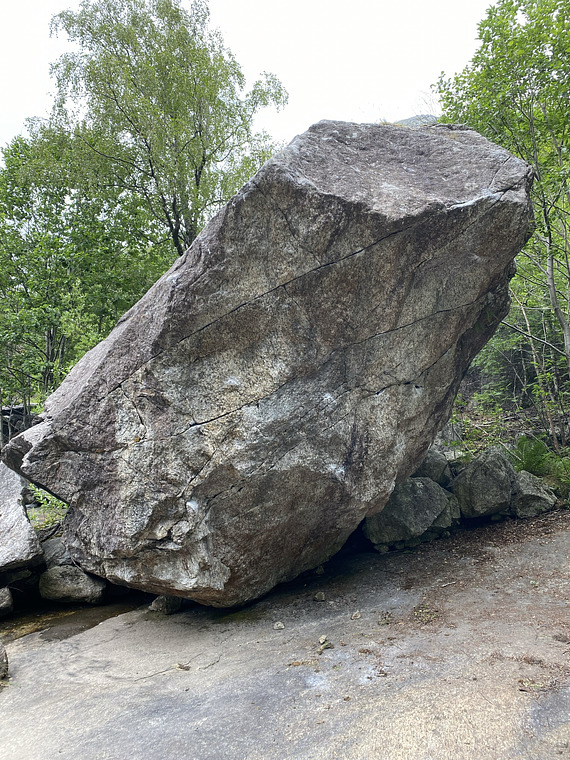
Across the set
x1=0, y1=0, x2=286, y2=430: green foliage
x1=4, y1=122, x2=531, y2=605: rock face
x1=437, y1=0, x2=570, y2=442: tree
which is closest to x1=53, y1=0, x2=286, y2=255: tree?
x1=0, y1=0, x2=286, y2=430: green foliage

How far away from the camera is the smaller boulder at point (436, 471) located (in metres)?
8.72

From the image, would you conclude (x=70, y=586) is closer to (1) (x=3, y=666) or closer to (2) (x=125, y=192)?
(1) (x=3, y=666)

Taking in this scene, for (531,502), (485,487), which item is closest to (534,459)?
(531,502)

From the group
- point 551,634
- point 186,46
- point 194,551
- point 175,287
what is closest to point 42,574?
point 194,551

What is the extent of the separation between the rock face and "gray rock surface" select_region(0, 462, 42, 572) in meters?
1.48

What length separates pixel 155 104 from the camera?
47.8 feet

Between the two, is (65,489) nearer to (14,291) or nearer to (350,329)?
(350,329)

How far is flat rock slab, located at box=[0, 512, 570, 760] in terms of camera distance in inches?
137

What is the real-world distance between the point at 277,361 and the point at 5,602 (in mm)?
5468

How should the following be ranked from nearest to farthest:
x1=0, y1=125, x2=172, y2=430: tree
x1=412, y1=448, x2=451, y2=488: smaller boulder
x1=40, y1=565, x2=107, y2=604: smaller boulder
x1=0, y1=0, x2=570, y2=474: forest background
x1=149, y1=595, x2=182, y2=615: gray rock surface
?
x1=149, y1=595, x2=182, y2=615: gray rock surface, x1=40, y1=565, x2=107, y2=604: smaller boulder, x1=412, y1=448, x2=451, y2=488: smaller boulder, x1=0, y1=0, x2=570, y2=474: forest background, x1=0, y1=125, x2=172, y2=430: tree

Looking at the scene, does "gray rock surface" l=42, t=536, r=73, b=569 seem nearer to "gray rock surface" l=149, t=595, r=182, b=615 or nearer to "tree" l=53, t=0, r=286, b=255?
"gray rock surface" l=149, t=595, r=182, b=615

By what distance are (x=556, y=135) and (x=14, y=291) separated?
48.2 ft

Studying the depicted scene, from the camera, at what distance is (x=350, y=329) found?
585 centimetres

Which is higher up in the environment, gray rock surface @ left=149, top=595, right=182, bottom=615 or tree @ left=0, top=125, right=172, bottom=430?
tree @ left=0, top=125, right=172, bottom=430
